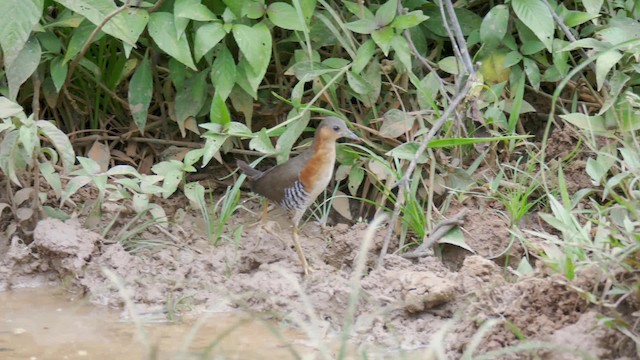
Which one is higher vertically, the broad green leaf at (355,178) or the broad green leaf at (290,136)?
the broad green leaf at (290,136)

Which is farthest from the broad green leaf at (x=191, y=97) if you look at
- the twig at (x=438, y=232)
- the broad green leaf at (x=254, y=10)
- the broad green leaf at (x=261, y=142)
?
the twig at (x=438, y=232)

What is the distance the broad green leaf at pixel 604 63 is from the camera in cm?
552

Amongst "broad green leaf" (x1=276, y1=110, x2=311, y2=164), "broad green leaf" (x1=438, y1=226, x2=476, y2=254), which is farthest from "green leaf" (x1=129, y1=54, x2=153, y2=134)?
"broad green leaf" (x1=438, y1=226, x2=476, y2=254)

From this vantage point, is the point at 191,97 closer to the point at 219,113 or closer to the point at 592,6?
the point at 219,113

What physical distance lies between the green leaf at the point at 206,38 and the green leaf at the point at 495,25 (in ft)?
4.86

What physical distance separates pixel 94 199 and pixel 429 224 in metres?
1.83

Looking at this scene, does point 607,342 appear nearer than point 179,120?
Yes

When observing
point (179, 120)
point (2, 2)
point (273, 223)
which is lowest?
point (273, 223)

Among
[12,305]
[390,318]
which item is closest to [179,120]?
[12,305]

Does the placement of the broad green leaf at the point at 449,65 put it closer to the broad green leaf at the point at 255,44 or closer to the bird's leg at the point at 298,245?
the broad green leaf at the point at 255,44

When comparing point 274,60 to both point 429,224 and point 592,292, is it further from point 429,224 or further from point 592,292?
point 592,292

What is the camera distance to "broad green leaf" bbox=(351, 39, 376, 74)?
5840mm

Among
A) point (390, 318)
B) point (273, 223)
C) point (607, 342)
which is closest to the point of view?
point (607, 342)

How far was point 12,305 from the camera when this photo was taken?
5172mm
